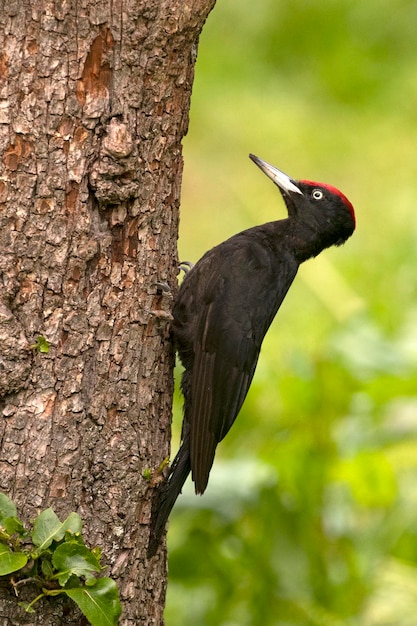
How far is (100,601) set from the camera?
2.85 meters

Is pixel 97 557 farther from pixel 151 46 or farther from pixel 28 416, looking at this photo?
pixel 151 46

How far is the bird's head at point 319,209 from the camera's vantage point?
4160 millimetres

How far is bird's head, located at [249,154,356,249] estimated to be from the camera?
4.16m

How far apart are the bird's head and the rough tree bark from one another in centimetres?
115

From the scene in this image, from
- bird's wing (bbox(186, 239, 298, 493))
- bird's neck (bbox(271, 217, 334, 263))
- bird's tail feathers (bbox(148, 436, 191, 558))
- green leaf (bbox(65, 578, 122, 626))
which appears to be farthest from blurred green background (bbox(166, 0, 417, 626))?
green leaf (bbox(65, 578, 122, 626))

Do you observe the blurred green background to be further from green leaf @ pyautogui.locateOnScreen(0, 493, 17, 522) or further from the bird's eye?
green leaf @ pyautogui.locateOnScreen(0, 493, 17, 522)

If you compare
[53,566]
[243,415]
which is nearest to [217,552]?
[243,415]

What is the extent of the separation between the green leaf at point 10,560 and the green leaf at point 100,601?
0.15m

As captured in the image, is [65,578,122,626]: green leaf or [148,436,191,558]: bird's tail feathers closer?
[65,578,122,626]: green leaf

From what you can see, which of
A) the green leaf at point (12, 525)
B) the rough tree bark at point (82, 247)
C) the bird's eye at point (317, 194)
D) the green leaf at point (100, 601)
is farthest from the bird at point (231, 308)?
the green leaf at point (12, 525)

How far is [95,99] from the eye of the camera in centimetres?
296

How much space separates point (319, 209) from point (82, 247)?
4.76ft

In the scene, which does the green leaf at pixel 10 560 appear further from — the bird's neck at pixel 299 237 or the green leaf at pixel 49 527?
the bird's neck at pixel 299 237

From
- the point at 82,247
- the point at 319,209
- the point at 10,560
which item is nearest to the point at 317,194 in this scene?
the point at 319,209
